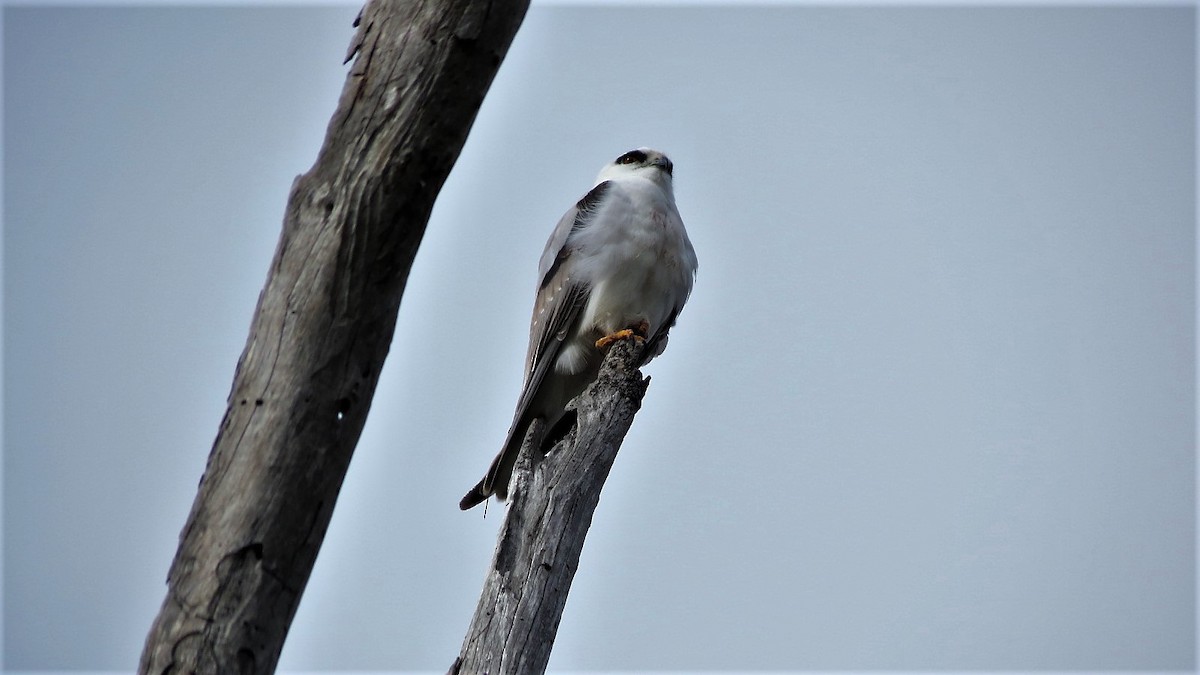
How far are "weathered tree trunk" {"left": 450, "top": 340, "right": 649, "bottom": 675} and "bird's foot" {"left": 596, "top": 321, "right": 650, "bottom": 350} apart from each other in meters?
1.07

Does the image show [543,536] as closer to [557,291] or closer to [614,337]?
[614,337]

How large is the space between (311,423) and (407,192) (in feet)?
1.66

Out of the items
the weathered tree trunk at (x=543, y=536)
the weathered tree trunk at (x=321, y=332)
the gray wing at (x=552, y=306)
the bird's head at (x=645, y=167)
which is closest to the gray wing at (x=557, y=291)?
the gray wing at (x=552, y=306)


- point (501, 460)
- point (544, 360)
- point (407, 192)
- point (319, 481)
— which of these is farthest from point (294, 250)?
point (544, 360)

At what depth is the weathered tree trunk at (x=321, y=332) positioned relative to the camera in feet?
6.41

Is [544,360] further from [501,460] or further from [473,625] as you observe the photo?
[473,625]

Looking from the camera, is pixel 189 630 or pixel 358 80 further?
pixel 358 80

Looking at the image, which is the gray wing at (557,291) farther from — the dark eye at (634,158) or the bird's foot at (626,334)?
the dark eye at (634,158)

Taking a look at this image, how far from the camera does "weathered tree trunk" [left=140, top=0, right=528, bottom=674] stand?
1.96 metres

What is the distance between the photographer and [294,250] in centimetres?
212

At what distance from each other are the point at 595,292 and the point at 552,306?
0.25 metres

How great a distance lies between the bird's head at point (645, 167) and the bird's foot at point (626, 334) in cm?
130

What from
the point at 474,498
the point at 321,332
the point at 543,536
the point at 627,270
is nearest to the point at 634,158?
the point at 627,270

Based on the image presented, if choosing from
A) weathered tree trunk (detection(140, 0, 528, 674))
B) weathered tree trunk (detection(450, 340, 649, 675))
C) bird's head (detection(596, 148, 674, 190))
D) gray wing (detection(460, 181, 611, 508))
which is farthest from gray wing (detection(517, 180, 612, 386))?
weathered tree trunk (detection(140, 0, 528, 674))
